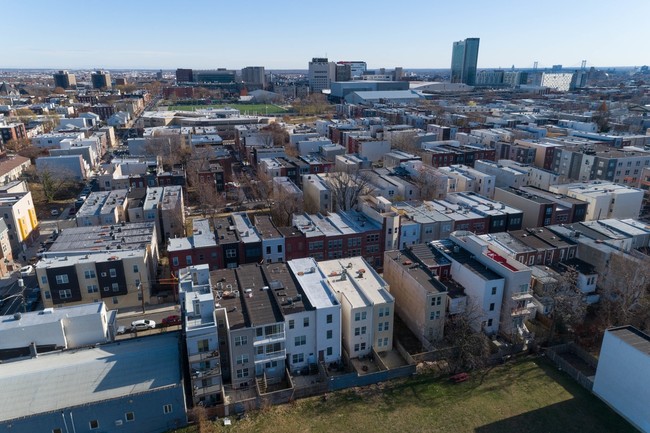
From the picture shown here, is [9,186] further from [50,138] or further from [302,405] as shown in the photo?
[302,405]

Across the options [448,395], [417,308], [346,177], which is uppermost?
[346,177]

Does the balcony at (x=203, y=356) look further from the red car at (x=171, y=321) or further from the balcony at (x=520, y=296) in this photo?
the balcony at (x=520, y=296)

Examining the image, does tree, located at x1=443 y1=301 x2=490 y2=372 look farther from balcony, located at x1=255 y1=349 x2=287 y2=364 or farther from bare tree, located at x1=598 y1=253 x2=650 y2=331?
balcony, located at x1=255 y1=349 x2=287 y2=364

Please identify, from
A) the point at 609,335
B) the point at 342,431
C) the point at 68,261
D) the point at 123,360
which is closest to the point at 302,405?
the point at 342,431

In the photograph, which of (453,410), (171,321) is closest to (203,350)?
(171,321)

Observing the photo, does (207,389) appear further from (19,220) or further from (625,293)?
(19,220)

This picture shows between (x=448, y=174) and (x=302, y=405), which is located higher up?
(x=448, y=174)
